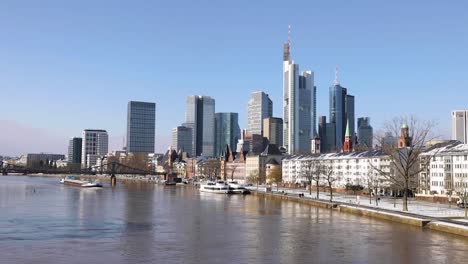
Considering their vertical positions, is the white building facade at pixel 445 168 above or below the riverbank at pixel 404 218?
above

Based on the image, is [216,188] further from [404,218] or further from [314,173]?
[404,218]

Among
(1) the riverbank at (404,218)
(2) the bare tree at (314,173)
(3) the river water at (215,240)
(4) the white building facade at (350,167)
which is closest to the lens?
(3) the river water at (215,240)

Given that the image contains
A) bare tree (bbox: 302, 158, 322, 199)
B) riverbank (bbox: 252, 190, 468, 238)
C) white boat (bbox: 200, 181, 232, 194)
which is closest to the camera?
riverbank (bbox: 252, 190, 468, 238)

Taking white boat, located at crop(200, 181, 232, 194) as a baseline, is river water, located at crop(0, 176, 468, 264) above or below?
below

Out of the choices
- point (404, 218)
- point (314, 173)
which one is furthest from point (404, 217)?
point (314, 173)

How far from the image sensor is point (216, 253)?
41438 mm

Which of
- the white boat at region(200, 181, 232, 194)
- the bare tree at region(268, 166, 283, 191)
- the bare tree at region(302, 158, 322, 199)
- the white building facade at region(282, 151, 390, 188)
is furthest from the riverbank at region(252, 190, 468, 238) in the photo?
the bare tree at region(268, 166, 283, 191)

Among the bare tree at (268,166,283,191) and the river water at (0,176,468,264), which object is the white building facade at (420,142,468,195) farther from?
the bare tree at (268,166,283,191)

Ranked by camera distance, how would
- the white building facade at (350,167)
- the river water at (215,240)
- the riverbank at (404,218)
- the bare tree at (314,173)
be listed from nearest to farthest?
the river water at (215,240) → the riverbank at (404,218) → the bare tree at (314,173) → the white building facade at (350,167)

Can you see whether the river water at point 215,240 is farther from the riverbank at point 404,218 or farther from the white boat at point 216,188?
the white boat at point 216,188

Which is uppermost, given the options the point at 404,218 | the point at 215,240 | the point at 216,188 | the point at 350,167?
the point at 350,167

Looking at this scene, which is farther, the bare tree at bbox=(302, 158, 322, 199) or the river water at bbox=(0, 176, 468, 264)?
the bare tree at bbox=(302, 158, 322, 199)

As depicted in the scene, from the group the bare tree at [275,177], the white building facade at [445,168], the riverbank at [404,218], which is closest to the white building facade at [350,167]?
the bare tree at [275,177]

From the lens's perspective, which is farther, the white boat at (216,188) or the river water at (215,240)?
the white boat at (216,188)
